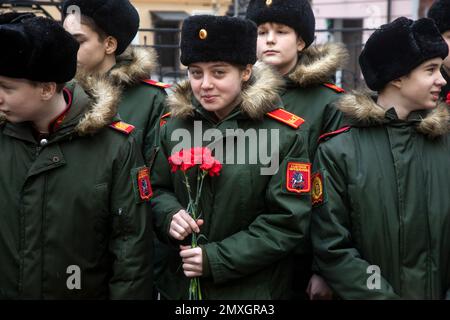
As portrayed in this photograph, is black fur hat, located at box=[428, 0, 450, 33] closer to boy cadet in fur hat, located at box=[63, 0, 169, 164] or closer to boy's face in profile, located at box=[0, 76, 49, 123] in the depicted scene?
boy cadet in fur hat, located at box=[63, 0, 169, 164]

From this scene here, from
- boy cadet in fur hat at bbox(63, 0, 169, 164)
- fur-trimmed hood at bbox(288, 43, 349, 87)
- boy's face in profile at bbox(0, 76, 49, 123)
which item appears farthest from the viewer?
boy cadet in fur hat at bbox(63, 0, 169, 164)

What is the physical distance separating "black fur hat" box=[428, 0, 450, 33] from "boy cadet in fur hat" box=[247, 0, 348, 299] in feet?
2.16

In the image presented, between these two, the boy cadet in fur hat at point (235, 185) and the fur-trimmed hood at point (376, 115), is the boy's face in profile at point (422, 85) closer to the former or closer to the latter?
the fur-trimmed hood at point (376, 115)

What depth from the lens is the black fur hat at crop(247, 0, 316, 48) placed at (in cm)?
391

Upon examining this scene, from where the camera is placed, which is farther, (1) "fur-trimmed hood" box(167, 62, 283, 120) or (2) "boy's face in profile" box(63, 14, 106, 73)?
(2) "boy's face in profile" box(63, 14, 106, 73)

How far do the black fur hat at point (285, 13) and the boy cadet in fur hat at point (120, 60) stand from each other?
781 mm

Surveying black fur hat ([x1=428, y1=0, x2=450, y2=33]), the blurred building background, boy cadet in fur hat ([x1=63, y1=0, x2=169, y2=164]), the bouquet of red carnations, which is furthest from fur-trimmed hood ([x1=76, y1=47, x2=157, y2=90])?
the blurred building background

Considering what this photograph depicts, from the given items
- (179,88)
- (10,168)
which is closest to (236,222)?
(179,88)

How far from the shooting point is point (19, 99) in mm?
2887

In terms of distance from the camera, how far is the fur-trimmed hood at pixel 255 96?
3119 millimetres

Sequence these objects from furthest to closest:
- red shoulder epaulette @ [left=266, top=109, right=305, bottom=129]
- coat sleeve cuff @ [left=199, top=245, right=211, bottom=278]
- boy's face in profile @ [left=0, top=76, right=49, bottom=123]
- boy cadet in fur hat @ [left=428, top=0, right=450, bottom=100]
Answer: boy cadet in fur hat @ [left=428, top=0, right=450, bottom=100] < red shoulder epaulette @ [left=266, top=109, right=305, bottom=129] < coat sleeve cuff @ [left=199, top=245, right=211, bottom=278] < boy's face in profile @ [left=0, top=76, right=49, bottom=123]

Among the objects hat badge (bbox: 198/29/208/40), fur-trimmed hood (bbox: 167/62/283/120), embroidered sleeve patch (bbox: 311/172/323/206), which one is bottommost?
embroidered sleeve patch (bbox: 311/172/323/206)

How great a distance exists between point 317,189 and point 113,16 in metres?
1.79

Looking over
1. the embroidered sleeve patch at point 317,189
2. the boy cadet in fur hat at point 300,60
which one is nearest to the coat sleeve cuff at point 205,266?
the embroidered sleeve patch at point 317,189
